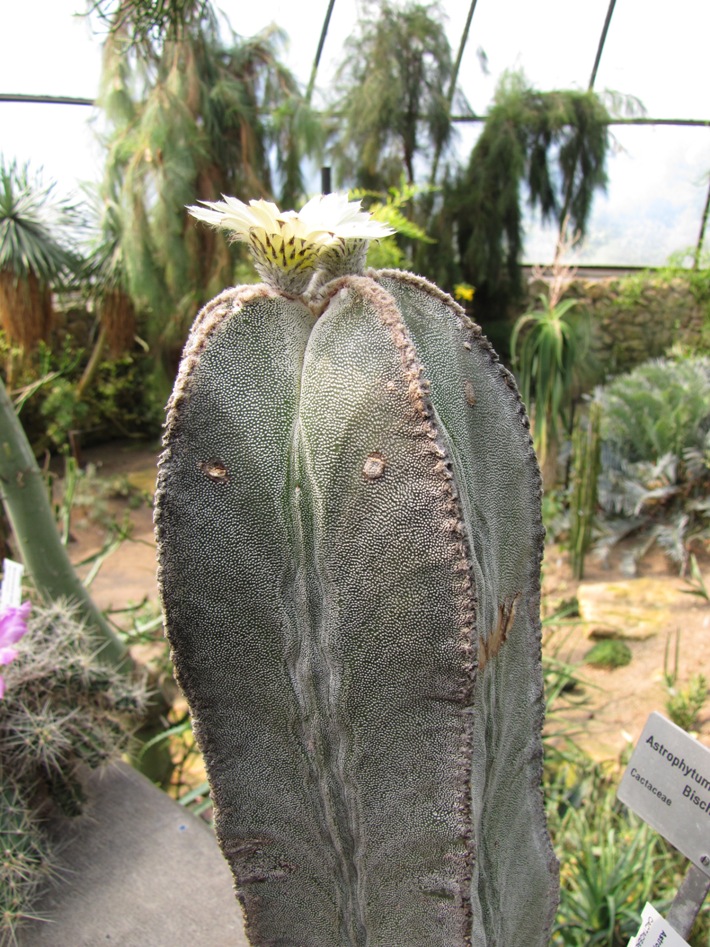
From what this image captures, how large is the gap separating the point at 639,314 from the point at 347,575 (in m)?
5.97

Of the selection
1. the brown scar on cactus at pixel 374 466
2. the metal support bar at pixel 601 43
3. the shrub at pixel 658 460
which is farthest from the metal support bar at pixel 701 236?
the brown scar on cactus at pixel 374 466

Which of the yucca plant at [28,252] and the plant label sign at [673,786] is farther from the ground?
the yucca plant at [28,252]

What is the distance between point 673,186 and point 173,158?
4.02 m

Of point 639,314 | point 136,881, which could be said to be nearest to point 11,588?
point 136,881

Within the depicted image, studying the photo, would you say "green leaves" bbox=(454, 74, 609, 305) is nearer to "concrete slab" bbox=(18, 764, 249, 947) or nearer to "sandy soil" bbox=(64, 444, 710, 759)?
"sandy soil" bbox=(64, 444, 710, 759)

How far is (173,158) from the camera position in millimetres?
4156

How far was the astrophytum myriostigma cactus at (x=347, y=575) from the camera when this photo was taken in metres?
0.66

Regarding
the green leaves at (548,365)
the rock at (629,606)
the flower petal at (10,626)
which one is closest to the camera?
the flower petal at (10,626)

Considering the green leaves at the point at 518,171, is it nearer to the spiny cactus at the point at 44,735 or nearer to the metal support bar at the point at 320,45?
the metal support bar at the point at 320,45

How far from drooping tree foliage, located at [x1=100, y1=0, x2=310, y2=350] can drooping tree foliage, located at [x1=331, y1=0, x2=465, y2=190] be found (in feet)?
1.69

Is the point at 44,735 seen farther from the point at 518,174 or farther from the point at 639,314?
the point at 639,314

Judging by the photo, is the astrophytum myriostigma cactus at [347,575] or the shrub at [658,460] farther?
the shrub at [658,460]

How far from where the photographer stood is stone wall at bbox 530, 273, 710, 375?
233 inches

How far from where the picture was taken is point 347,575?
680 mm
